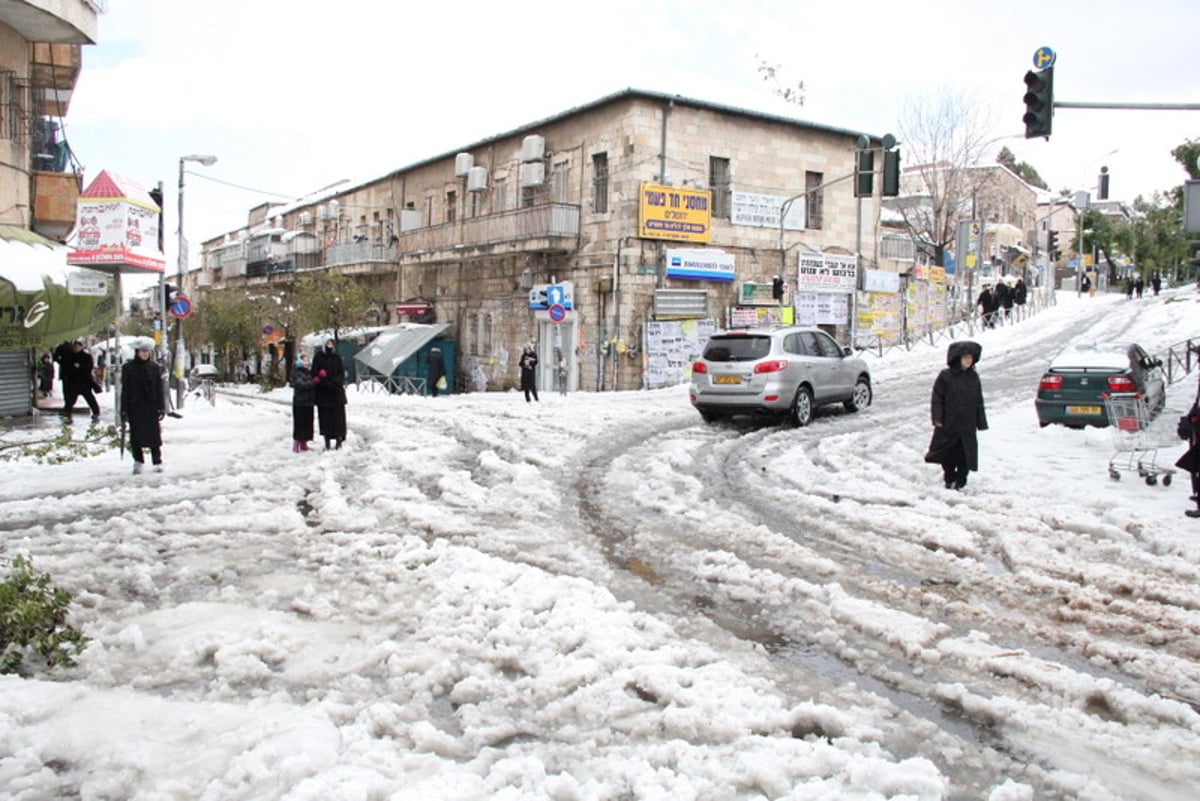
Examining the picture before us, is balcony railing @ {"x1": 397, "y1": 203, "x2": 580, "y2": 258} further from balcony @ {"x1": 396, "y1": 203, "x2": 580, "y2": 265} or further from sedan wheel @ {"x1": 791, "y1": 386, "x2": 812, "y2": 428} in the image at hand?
sedan wheel @ {"x1": 791, "y1": 386, "x2": 812, "y2": 428}

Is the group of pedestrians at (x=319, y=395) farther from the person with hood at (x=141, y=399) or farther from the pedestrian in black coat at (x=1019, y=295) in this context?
the pedestrian in black coat at (x=1019, y=295)

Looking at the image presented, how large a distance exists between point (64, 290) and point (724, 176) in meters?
18.4

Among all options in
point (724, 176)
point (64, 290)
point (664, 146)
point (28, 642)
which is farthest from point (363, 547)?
point (724, 176)

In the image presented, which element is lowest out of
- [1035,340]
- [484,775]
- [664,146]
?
[484,775]

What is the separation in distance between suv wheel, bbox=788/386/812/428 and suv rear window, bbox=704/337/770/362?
38.1 inches

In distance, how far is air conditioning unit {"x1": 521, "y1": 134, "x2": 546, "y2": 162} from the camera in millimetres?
29312

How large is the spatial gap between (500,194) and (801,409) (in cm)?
1964

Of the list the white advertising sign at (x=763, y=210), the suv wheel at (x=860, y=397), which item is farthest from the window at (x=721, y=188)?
the suv wheel at (x=860, y=397)

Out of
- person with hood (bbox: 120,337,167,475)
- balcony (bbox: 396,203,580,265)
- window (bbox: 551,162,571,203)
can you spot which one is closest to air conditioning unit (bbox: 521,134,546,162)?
window (bbox: 551,162,571,203)

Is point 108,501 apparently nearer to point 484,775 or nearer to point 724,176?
point 484,775

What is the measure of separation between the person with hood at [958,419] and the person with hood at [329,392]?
8.10 m

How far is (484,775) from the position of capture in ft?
12.0

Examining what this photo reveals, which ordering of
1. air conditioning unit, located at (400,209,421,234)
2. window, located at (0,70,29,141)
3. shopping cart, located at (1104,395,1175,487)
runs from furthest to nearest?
air conditioning unit, located at (400,209,421,234) < window, located at (0,70,29,141) < shopping cart, located at (1104,395,1175,487)

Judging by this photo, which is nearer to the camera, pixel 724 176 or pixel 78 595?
pixel 78 595
